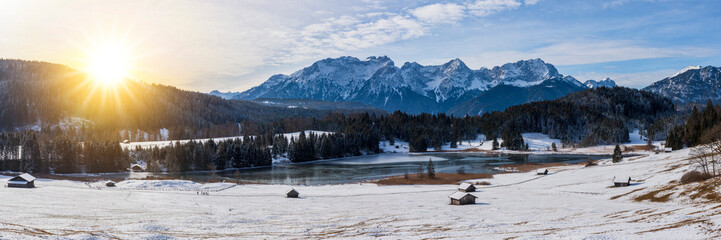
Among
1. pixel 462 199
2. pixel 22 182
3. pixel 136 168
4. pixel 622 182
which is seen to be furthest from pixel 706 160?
pixel 136 168

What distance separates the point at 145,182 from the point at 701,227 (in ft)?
328

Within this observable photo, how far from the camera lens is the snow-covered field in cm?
4050

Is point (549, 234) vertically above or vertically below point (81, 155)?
below

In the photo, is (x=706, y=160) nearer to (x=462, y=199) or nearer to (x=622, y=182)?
(x=622, y=182)

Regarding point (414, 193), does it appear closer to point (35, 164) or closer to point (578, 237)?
point (578, 237)

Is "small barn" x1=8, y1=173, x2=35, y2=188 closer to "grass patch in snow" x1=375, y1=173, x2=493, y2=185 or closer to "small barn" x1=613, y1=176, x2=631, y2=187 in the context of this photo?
"grass patch in snow" x1=375, y1=173, x2=493, y2=185

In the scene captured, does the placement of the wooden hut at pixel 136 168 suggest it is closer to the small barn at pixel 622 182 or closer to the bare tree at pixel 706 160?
the small barn at pixel 622 182

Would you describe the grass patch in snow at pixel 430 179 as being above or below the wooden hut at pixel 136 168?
below

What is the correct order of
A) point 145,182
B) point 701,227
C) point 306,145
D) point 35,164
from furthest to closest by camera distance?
point 306,145
point 35,164
point 145,182
point 701,227

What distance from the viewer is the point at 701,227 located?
33.2 metres

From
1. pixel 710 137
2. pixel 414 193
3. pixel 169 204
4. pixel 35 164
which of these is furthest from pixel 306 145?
pixel 710 137

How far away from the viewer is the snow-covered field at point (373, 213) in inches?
1594

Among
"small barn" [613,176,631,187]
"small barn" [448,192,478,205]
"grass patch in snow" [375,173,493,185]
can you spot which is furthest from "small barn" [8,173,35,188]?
"small barn" [613,176,631,187]

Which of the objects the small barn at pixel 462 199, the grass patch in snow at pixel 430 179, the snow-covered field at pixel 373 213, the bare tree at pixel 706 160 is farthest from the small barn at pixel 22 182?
the bare tree at pixel 706 160
